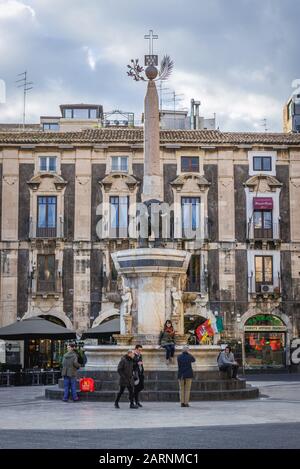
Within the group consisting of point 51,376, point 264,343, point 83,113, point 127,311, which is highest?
point 83,113

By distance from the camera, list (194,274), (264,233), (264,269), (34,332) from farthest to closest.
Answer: (264,233) < (264,269) < (194,274) < (34,332)

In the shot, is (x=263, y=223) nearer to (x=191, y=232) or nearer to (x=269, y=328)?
(x=191, y=232)

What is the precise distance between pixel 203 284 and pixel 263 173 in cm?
708

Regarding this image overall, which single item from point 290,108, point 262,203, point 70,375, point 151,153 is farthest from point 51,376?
point 290,108

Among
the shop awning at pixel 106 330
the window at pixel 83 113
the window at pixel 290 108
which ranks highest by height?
the window at pixel 83 113

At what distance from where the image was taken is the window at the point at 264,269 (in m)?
47.5

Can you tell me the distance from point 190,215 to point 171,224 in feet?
3.80

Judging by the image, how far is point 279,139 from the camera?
4900cm

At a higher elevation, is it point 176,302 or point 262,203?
point 262,203

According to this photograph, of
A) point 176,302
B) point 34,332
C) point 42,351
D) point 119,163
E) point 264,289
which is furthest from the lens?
point 119,163

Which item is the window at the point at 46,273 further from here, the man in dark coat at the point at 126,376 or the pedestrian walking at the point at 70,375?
the man in dark coat at the point at 126,376

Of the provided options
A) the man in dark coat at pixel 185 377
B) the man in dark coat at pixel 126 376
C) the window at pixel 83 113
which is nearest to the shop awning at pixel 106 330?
the man in dark coat at pixel 185 377

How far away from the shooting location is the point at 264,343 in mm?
47062

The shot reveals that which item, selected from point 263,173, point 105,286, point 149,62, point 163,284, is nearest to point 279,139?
point 263,173
